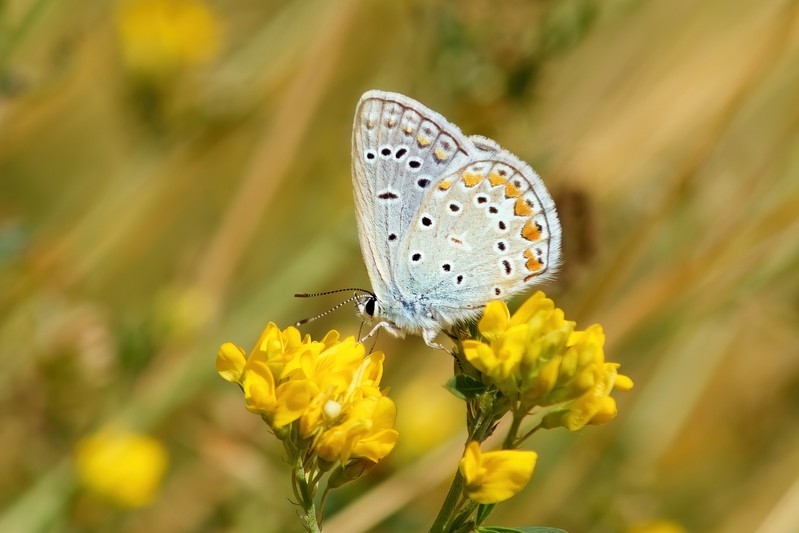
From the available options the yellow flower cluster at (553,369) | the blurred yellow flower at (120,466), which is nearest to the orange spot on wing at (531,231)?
the yellow flower cluster at (553,369)

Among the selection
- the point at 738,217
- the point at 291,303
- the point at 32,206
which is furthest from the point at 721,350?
the point at 32,206

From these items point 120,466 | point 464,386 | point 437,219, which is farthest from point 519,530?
point 120,466

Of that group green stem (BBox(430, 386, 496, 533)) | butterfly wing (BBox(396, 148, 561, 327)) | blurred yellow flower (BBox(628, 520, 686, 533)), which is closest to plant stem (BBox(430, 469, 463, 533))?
green stem (BBox(430, 386, 496, 533))

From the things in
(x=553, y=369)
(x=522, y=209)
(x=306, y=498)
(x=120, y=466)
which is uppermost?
(x=522, y=209)

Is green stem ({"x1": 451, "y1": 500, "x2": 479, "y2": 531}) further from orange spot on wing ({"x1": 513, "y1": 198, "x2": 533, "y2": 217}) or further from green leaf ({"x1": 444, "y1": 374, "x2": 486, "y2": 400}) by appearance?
orange spot on wing ({"x1": 513, "y1": 198, "x2": 533, "y2": 217})

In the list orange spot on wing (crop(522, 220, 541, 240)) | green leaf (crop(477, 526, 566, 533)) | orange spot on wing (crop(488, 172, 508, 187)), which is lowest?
green leaf (crop(477, 526, 566, 533))

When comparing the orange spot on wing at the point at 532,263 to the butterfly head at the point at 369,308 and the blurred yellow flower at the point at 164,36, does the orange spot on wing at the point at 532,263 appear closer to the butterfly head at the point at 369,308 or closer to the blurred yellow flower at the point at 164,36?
the butterfly head at the point at 369,308

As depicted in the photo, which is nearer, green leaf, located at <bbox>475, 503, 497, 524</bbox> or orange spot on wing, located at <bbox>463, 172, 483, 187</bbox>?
green leaf, located at <bbox>475, 503, 497, 524</bbox>

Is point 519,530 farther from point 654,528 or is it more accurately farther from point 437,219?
point 654,528
